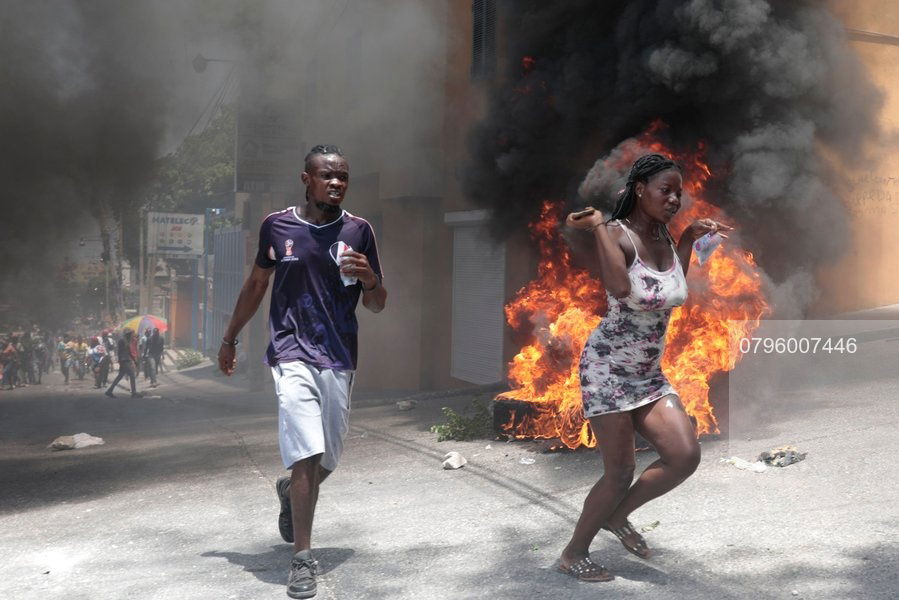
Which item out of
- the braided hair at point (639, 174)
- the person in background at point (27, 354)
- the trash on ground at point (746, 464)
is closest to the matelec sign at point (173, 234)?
the person in background at point (27, 354)

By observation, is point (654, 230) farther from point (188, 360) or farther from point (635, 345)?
point (188, 360)

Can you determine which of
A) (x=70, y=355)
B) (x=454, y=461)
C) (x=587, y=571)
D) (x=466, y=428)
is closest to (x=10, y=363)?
(x=70, y=355)

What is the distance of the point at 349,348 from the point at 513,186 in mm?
5097

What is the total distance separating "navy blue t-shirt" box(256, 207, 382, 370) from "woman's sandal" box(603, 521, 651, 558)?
1.26 metres

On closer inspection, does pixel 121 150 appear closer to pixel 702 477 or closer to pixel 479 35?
pixel 479 35

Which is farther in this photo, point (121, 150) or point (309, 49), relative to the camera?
point (309, 49)

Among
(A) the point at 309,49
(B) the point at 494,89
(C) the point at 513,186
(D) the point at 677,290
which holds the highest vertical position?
(A) the point at 309,49

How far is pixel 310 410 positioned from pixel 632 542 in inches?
53.7

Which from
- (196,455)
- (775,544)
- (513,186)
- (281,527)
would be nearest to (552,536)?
(775,544)

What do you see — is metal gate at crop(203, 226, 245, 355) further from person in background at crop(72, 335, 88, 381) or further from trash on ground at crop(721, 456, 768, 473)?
trash on ground at crop(721, 456, 768, 473)

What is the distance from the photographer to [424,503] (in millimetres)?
4742

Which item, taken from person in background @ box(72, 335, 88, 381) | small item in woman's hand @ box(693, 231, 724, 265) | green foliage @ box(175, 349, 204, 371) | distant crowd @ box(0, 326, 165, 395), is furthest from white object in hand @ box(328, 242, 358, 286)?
green foliage @ box(175, 349, 204, 371)

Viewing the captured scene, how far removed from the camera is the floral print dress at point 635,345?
3.17 metres

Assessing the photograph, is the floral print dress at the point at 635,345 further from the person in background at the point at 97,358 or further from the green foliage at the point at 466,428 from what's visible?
the person in background at the point at 97,358
